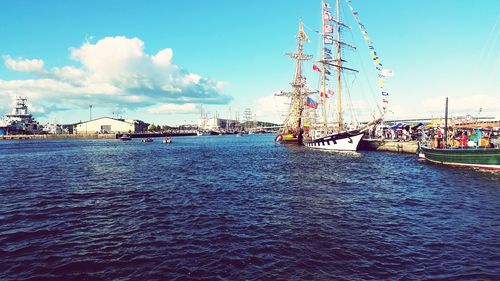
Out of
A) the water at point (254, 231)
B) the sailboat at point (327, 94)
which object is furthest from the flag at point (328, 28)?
the water at point (254, 231)

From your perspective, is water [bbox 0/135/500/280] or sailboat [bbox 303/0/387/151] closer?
water [bbox 0/135/500/280]

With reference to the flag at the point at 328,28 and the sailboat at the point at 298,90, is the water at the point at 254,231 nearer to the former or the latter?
the flag at the point at 328,28

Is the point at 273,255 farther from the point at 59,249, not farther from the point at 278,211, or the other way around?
the point at 59,249

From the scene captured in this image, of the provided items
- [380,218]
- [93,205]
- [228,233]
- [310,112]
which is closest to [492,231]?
[380,218]

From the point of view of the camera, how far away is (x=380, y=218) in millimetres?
18203

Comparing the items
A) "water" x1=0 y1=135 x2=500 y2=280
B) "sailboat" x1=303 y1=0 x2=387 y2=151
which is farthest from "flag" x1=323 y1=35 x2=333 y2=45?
"water" x1=0 y1=135 x2=500 y2=280

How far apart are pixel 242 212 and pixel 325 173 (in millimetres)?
19314

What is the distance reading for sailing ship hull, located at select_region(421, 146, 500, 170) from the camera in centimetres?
3575

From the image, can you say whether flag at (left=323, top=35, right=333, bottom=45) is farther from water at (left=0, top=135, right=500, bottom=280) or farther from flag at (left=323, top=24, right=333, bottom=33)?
water at (left=0, top=135, right=500, bottom=280)

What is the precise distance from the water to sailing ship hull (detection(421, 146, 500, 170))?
27.3 ft

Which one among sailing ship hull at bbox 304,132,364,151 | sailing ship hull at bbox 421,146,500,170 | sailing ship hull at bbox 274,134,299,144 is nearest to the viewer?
sailing ship hull at bbox 421,146,500,170

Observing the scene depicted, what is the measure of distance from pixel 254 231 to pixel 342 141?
56.4m

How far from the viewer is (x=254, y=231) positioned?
16.0 metres

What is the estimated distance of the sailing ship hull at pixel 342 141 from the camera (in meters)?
66.6
